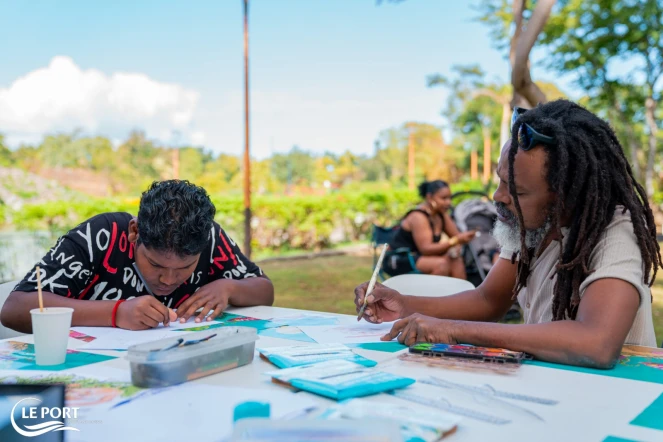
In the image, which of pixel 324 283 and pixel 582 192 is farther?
pixel 324 283

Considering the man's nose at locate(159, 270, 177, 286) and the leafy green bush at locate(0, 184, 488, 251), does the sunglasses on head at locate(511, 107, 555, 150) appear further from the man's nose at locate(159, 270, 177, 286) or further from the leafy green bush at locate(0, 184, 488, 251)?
the leafy green bush at locate(0, 184, 488, 251)

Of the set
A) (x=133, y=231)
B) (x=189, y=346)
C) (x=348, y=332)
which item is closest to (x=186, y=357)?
(x=189, y=346)

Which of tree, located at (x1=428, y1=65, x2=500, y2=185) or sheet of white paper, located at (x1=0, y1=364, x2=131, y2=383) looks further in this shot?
tree, located at (x1=428, y1=65, x2=500, y2=185)

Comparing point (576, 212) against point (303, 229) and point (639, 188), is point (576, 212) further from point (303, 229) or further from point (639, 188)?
point (303, 229)

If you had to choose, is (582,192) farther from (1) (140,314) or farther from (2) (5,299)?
(2) (5,299)

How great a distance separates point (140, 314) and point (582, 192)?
4.67 ft

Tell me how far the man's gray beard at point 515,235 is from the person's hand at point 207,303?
103 centimetres

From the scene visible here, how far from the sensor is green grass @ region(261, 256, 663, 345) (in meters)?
6.67

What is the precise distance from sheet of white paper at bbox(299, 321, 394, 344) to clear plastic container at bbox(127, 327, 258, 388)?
1.31 ft

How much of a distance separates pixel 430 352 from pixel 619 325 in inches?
19.2

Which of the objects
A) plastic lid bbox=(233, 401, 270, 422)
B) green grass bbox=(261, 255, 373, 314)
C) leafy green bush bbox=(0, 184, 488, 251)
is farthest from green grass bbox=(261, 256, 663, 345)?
plastic lid bbox=(233, 401, 270, 422)

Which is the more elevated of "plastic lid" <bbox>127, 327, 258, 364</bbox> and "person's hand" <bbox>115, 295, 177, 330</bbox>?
"plastic lid" <bbox>127, 327, 258, 364</bbox>

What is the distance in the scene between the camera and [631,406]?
121 centimetres

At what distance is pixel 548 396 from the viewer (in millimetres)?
1267
